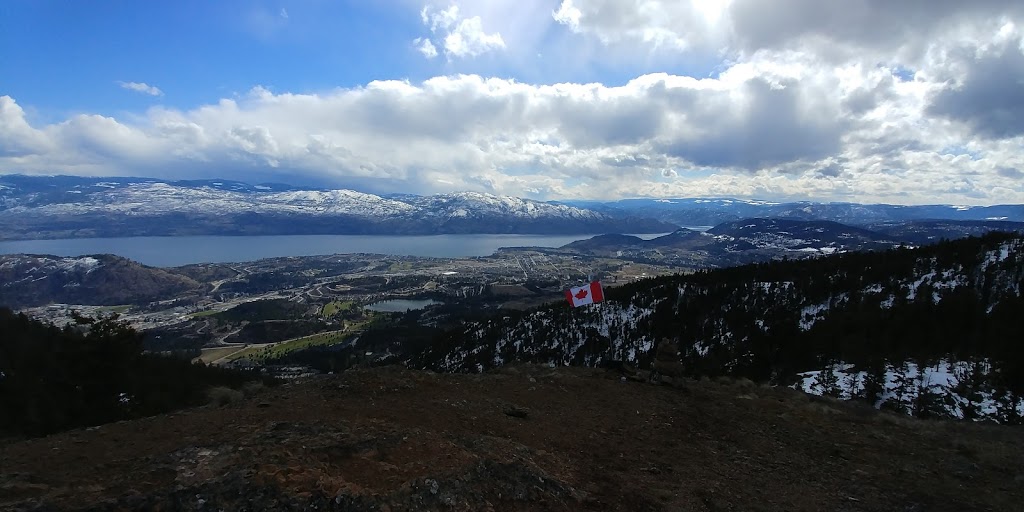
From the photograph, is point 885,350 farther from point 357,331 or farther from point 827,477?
point 357,331

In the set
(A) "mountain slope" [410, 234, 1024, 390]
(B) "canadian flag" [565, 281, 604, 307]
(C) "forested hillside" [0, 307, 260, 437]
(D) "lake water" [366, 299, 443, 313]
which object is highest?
(B) "canadian flag" [565, 281, 604, 307]

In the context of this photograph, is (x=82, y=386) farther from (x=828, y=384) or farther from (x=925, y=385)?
(x=925, y=385)

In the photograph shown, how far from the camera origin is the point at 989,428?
17.5 meters

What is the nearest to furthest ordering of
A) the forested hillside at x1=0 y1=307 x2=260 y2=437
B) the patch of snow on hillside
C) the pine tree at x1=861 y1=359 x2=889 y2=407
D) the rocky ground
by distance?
the rocky ground, the forested hillside at x1=0 y1=307 x2=260 y2=437, the patch of snow on hillside, the pine tree at x1=861 y1=359 x2=889 y2=407

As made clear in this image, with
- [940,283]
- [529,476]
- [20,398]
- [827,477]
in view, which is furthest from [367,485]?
[940,283]

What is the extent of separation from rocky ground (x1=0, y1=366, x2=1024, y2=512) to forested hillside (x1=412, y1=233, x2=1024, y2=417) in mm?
18250

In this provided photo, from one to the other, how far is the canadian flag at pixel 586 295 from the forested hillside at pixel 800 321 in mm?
11240

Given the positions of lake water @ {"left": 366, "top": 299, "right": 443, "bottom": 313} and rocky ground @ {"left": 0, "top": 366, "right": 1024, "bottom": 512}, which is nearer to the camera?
rocky ground @ {"left": 0, "top": 366, "right": 1024, "bottom": 512}

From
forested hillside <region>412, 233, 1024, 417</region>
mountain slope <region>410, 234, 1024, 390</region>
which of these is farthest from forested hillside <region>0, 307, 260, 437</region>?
forested hillside <region>412, 233, 1024, 417</region>

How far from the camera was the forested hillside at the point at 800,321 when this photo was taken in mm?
41094

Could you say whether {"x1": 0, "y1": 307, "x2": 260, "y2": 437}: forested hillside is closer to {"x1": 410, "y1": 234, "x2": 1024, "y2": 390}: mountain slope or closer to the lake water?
{"x1": 410, "y1": 234, "x2": 1024, "y2": 390}: mountain slope

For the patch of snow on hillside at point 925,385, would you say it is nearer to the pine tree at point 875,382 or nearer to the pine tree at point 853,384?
the pine tree at point 853,384

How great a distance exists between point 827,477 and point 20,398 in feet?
102

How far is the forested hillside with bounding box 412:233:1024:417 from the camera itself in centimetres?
4109
